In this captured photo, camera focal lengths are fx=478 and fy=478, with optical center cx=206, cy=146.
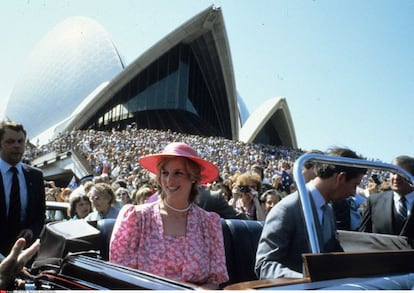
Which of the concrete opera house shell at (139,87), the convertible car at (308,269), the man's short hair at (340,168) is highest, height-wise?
the concrete opera house shell at (139,87)

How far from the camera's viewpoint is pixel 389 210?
3725 mm

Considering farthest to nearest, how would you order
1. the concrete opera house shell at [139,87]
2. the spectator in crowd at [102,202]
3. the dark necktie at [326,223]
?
the concrete opera house shell at [139,87], the spectator in crowd at [102,202], the dark necktie at [326,223]

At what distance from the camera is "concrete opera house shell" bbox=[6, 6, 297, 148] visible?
39.4 meters

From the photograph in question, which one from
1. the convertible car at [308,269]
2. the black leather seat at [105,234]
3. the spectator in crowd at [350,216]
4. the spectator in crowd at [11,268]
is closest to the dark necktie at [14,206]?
the black leather seat at [105,234]

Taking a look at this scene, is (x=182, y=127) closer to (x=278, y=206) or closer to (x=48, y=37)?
(x=48, y=37)

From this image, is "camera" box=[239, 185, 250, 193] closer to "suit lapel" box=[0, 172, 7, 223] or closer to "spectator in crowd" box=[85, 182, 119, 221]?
"spectator in crowd" box=[85, 182, 119, 221]

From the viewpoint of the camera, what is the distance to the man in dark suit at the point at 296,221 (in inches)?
83.7

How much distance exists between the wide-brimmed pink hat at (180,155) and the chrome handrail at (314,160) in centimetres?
64

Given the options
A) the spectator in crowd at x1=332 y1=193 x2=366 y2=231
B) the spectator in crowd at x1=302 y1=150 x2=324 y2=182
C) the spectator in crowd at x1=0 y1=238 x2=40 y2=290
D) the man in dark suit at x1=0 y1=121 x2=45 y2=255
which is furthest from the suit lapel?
the spectator in crowd at x1=332 y1=193 x2=366 y2=231

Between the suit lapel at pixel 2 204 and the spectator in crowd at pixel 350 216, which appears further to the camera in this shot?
the spectator in crowd at pixel 350 216

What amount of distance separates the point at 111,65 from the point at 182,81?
7121 millimetres

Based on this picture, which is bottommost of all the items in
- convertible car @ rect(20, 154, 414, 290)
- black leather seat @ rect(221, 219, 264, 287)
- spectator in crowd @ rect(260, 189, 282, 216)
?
black leather seat @ rect(221, 219, 264, 287)

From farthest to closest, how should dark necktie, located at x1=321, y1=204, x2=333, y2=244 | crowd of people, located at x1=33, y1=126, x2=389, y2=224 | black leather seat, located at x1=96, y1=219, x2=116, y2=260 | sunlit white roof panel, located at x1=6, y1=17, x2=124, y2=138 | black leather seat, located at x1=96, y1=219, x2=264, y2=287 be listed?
sunlit white roof panel, located at x1=6, y1=17, x2=124, y2=138, crowd of people, located at x1=33, y1=126, x2=389, y2=224, black leather seat, located at x1=96, y1=219, x2=264, y2=287, black leather seat, located at x1=96, y1=219, x2=116, y2=260, dark necktie, located at x1=321, y1=204, x2=333, y2=244

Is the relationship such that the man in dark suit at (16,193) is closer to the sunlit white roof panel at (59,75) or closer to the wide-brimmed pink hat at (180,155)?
the wide-brimmed pink hat at (180,155)
